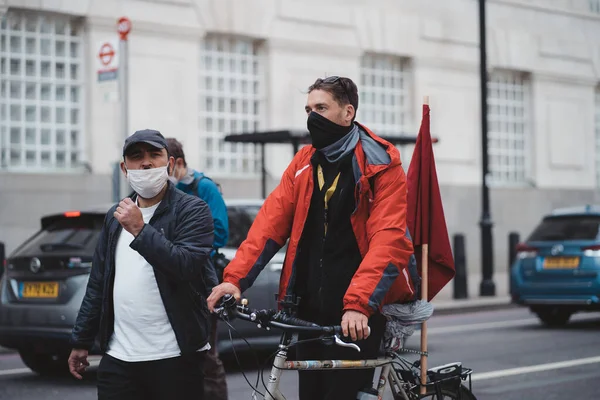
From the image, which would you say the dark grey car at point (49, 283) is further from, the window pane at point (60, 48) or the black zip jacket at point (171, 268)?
the window pane at point (60, 48)

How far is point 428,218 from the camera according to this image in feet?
15.2

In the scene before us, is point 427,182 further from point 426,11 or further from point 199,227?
point 426,11

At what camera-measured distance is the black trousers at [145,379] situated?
13.8 ft

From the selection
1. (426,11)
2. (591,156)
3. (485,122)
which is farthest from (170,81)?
(591,156)

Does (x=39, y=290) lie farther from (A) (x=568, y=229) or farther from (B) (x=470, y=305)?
(B) (x=470, y=305)

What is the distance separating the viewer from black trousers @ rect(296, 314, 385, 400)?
13.6 feet

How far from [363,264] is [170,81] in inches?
573

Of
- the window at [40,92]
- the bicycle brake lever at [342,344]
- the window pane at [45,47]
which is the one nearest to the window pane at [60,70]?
the window at [40,92]

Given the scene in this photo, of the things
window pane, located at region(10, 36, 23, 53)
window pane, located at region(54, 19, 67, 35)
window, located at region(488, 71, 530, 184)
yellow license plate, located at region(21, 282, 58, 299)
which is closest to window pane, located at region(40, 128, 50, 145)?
window pane, located at region(10, 36, 23, 53)

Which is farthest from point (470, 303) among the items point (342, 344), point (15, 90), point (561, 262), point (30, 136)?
point (342, 344)

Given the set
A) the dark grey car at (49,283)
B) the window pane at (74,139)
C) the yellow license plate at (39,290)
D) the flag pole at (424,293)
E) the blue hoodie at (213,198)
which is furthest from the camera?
the window pane at (74,139)

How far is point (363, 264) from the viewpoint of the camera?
4.02 meters

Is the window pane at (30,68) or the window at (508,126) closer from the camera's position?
the window pane at (30,68)

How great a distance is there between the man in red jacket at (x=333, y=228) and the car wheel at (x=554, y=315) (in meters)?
9.64
